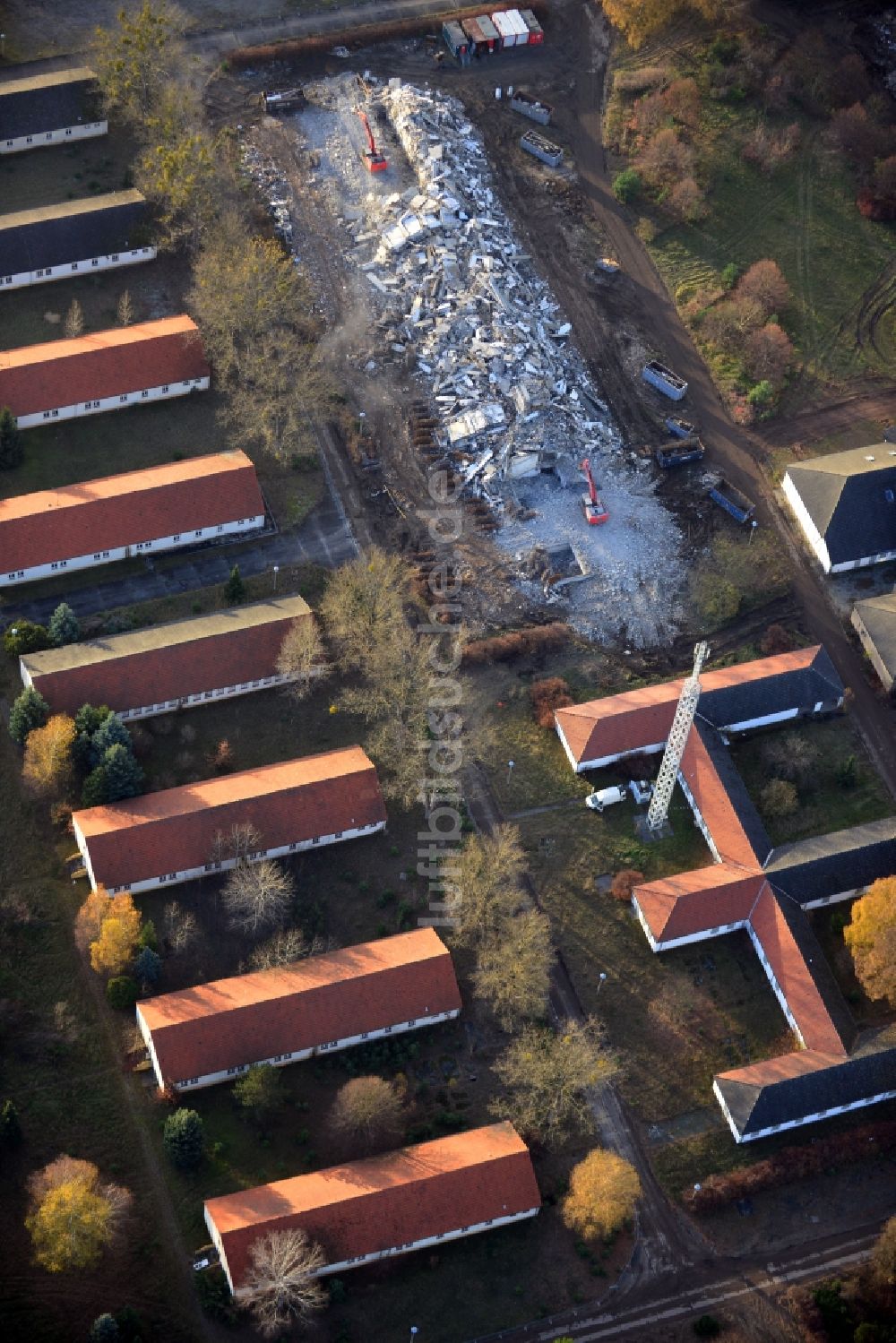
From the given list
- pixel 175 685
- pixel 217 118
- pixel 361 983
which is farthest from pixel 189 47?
pixel 361 983

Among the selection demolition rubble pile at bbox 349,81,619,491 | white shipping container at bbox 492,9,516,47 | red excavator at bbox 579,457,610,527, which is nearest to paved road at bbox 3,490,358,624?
demolition rubble pile at bbox 349,81,619,491

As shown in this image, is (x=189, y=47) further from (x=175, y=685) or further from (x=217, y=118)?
(x=175, y=685)

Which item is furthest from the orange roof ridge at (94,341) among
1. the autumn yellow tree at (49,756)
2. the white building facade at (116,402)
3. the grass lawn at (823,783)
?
the grass lawn at (823,783)

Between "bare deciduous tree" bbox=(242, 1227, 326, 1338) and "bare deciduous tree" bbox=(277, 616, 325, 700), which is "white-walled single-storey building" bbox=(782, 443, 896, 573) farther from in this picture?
"bare deciduous tree" bbox=(242, 1227, 326, 1338)

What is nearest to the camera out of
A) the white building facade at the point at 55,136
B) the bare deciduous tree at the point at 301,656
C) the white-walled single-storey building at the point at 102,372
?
the bare deciduous tree at the point at 301,656

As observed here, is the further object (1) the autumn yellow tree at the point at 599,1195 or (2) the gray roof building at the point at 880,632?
(2) the gray roof building at the point at 880,632

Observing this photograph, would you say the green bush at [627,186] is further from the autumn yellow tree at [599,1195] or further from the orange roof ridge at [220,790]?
the autumn yellow tree at [599,1195]
